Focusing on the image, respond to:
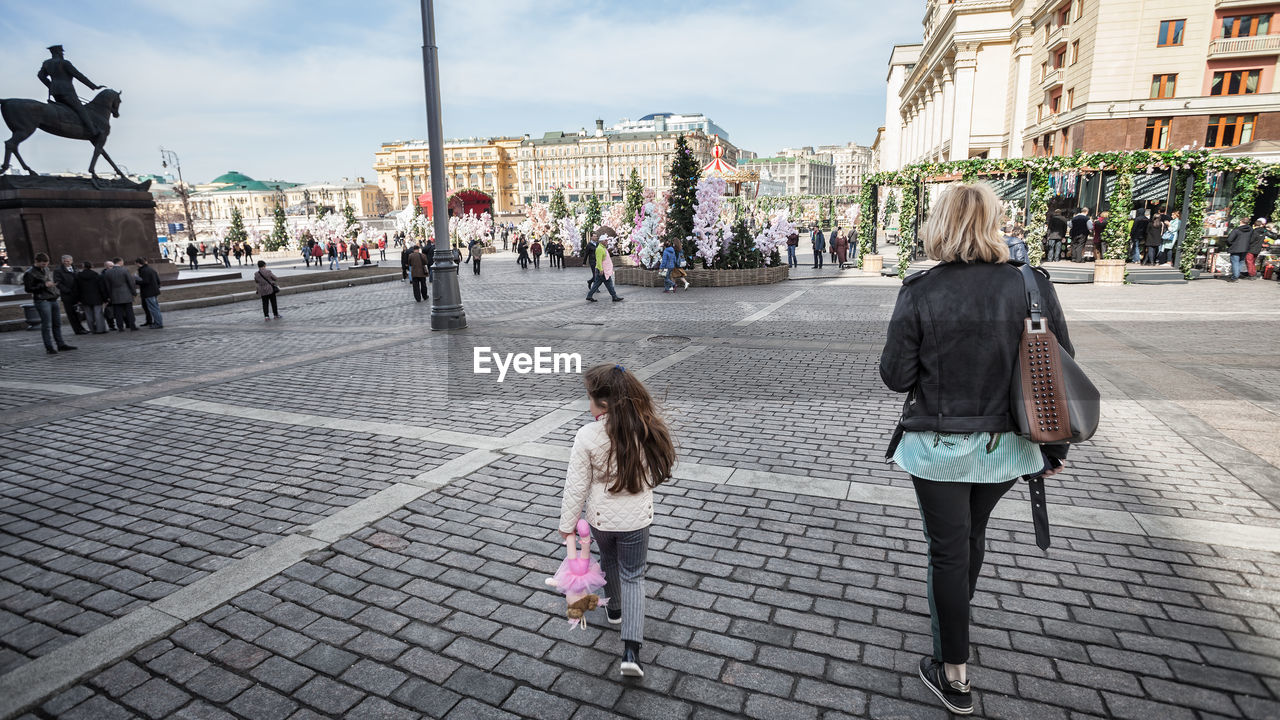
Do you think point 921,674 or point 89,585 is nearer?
point 921,674

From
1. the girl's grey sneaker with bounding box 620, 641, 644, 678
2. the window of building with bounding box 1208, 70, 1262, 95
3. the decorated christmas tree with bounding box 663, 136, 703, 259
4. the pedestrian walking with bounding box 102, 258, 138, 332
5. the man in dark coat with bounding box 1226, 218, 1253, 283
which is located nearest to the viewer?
the girl's grey sneaker with bounding box 620, 641, 644, 678

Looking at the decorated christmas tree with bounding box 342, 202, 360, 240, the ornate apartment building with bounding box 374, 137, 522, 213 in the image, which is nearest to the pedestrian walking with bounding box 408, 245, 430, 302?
the decorated christmas tree with bounding box 342, 202, 360, 240

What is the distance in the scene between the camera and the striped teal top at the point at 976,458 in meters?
2.41

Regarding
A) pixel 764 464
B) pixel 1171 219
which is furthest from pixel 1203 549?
pixel 1171 219

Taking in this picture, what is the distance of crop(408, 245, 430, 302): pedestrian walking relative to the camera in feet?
58.9

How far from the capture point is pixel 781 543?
3.89 metres

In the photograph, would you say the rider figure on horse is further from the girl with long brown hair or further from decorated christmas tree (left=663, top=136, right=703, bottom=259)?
the girl with long brown hair

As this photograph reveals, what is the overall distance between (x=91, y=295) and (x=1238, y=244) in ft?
88.5

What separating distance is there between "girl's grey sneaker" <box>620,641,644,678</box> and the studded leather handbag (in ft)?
5.68

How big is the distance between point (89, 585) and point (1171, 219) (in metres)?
28.7

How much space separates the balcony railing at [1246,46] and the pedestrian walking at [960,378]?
4636 centimetres

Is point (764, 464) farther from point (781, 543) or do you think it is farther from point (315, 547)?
point (315, 547)

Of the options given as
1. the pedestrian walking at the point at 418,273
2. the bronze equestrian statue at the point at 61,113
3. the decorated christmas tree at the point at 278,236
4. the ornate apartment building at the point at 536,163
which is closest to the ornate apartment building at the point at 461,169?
the ornate apartment building at the point at 536,163

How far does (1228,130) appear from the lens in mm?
36188
